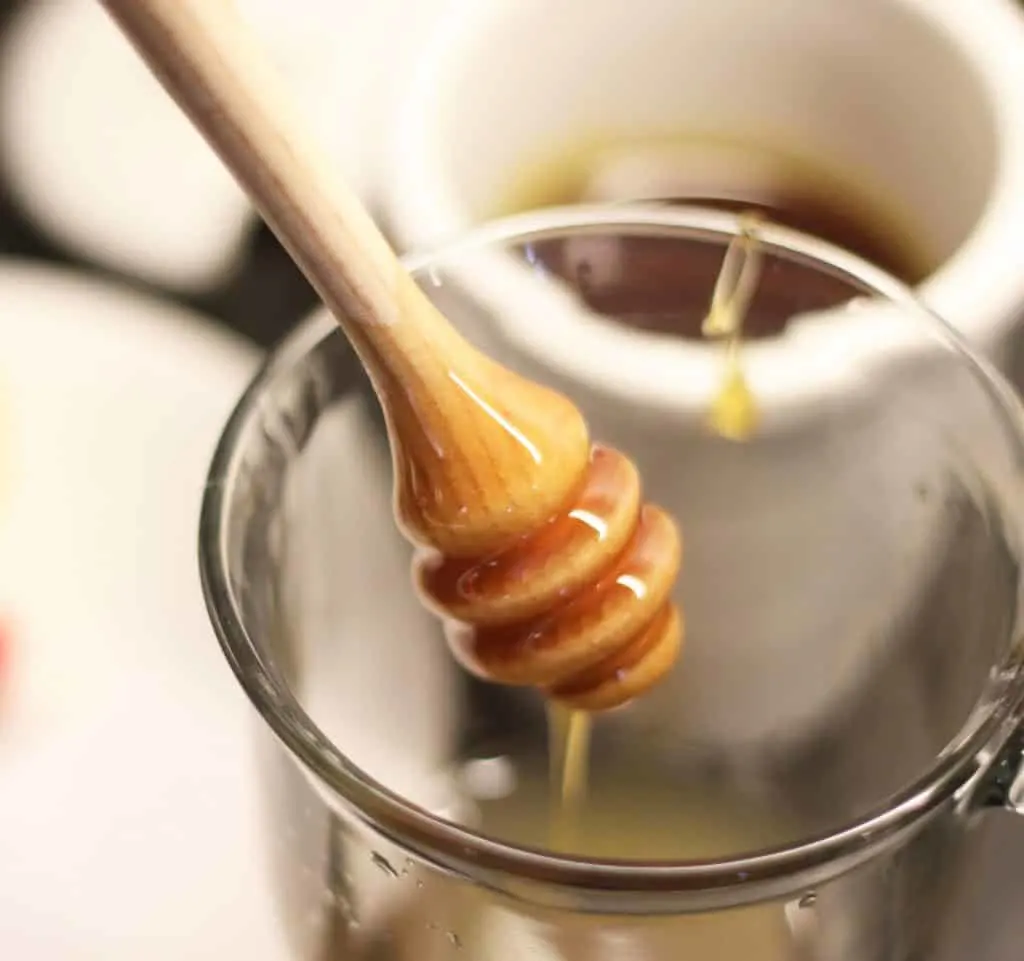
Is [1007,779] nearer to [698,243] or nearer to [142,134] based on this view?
[698,243]

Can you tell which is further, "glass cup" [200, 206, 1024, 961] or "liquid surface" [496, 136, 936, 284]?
"liquid surface" [496, 136, 936, 284]

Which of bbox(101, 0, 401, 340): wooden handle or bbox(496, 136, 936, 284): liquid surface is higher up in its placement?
bbox(496, 136, 936, 284): liquid surface

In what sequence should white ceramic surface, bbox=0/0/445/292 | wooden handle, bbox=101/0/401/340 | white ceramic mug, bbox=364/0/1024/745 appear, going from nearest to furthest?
wooden handle, bbox=101/0/401/340
white ceramic mug, bbox=364/0/1024/745
white ceramic surface, bbox=0/0/445/292

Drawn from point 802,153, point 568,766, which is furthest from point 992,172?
point 568,766

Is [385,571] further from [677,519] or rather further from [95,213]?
[95,213]

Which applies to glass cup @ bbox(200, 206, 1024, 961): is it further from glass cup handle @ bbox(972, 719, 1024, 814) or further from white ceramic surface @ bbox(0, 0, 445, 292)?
white ceramic surface @ bbox(0, 0, 445, 292)

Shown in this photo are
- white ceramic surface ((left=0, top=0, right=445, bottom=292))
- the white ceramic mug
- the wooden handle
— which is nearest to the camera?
the wooden handle

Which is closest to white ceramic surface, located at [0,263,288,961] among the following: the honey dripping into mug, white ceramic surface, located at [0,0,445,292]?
white ceramic surface, located at [0,0,445,292]

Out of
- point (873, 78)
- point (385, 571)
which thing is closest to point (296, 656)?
point (385, 571)
